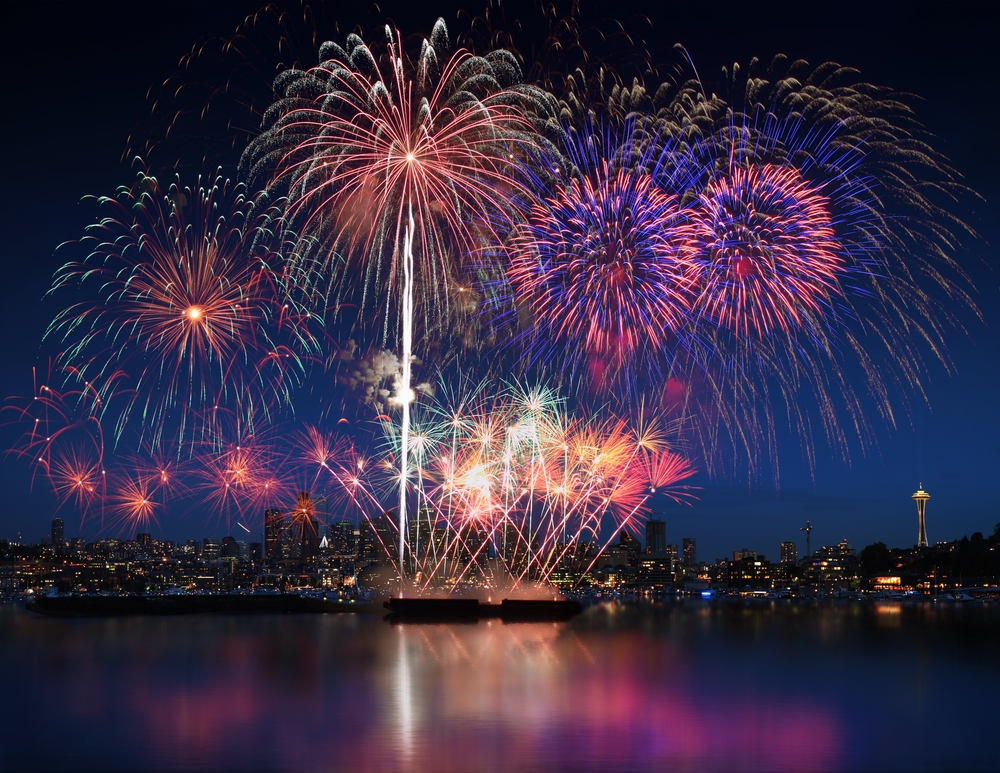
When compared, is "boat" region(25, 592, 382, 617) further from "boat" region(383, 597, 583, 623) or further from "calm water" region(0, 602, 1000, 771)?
"calm water" region(0, 602, 1000, 771)

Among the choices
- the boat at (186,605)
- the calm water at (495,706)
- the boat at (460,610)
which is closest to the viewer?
the calm water at (495,706)

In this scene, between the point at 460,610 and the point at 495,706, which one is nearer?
the point at 495,706

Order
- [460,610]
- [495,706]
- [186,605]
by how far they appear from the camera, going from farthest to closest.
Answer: [186,605]
[460,610]
[495,706]

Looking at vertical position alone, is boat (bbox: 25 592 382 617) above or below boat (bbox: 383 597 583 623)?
below

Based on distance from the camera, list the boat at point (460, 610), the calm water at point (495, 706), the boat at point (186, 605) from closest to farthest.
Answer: the calm water at point (495, 706) → the boat at point (460, 610) → the boat at point (186, 605)

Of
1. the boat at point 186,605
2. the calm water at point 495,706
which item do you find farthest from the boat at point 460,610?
the boat at point 186,605

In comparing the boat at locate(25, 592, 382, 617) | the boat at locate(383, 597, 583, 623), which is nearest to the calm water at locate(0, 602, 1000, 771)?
the boat at locate(383, 597, 583, 623)

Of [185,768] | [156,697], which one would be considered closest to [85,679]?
[156,697]

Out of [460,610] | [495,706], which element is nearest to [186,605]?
[460,610]

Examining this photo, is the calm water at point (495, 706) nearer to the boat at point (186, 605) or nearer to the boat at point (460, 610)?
the boat at point (460, 610)

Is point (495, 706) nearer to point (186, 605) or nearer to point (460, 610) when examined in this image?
point (460, 610)
